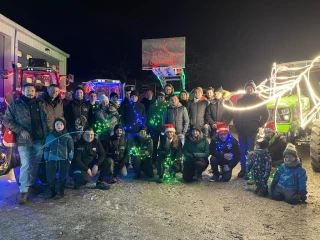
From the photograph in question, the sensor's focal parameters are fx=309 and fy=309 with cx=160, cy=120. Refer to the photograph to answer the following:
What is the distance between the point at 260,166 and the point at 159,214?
210 cm

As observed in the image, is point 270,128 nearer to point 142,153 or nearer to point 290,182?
point 290,182

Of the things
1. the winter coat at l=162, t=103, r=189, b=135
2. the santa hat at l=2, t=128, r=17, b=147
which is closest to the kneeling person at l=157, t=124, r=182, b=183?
the winter coat at l=162, t=103, r=189, b=135

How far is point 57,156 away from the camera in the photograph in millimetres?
5211

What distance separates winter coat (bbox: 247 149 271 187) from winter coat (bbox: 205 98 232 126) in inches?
60.9

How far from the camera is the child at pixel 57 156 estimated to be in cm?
512

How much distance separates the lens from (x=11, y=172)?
677 centimetres

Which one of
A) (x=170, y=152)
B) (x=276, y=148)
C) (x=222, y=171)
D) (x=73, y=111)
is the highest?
(x=73, y=111)

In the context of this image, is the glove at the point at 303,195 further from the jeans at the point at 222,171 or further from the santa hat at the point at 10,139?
the santa hat at the point at 10,139

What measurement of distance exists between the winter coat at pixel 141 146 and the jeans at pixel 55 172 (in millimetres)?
1630

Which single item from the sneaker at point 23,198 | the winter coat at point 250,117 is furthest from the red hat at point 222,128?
the sneaker at point 23,198

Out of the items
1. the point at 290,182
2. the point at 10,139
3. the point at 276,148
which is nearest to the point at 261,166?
the point at 290,182

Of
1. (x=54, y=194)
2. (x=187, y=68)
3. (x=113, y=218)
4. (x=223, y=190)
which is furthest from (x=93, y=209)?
(x=187, y=68)

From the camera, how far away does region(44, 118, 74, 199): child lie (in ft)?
16.8

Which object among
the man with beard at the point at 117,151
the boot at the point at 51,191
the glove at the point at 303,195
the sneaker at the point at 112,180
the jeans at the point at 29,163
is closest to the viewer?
the glove at the point at 303,195
